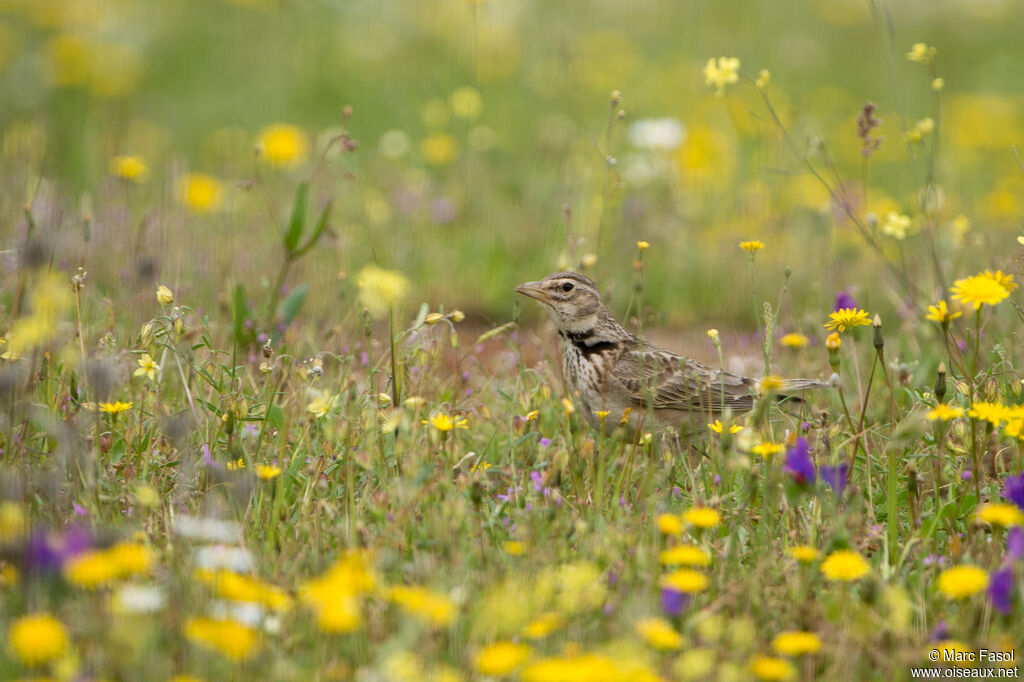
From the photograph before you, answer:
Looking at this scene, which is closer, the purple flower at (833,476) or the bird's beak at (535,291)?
the purple flower at (833,476)

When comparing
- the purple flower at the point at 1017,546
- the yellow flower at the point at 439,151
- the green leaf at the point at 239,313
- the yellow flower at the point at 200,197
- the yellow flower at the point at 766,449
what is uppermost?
the yellow flower at the point at 439,151

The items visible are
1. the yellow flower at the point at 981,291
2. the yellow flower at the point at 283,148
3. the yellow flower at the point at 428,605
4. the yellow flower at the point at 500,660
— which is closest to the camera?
the yellow flower at the point at 500,660

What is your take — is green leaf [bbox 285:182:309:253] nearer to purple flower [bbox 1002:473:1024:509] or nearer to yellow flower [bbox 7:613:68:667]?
yellow flower [bbox 7:613:68:667]

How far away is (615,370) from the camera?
490cm

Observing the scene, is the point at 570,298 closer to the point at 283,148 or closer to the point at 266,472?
the point at 266,472

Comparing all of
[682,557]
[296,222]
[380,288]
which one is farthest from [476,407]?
[682,557]

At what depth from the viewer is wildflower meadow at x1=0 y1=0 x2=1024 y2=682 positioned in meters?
2.69

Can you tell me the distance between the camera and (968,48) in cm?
1405

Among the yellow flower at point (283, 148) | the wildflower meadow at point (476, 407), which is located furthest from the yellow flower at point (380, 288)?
the yellow flower at point (283, 148)

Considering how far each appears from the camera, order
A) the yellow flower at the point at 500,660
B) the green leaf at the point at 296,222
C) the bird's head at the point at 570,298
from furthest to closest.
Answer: the green leaf at the point at 296,222, the bird's head at the point at 570,298, the yellow flower at the point at 500,660

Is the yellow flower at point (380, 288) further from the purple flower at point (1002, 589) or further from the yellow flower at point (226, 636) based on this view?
the purple flower at point (1002, 589)

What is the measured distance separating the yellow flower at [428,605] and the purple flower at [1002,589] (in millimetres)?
1269

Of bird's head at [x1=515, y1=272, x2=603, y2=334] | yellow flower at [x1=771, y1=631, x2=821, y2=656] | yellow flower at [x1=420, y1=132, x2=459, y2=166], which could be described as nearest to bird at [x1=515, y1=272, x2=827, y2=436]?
bird's head at [x1=515, y1=272, x2=603, y2=334]

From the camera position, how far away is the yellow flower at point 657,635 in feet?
7.86
